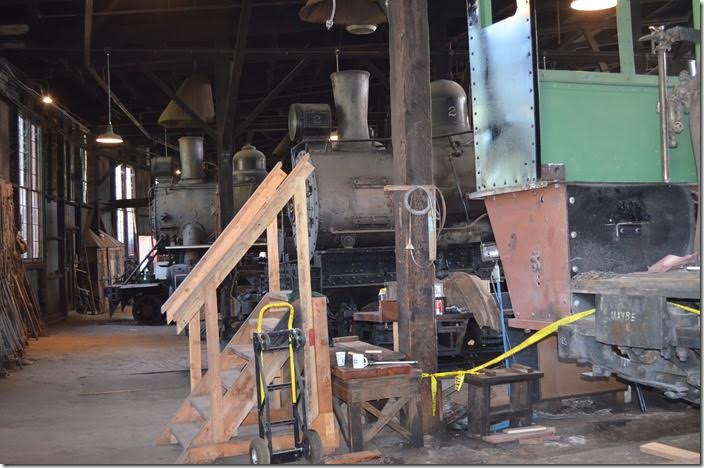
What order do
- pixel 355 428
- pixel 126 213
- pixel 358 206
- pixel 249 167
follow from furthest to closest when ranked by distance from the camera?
pixel 126 213 → pixel 249 167 → pixel 358 206 → pixel 355 428

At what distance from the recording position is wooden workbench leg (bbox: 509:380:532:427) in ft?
18.5

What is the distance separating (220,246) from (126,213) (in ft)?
73.9

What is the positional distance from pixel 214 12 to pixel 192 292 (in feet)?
28.3

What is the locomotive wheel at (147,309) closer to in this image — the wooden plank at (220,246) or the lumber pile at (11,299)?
the lumber pile at (11,299)

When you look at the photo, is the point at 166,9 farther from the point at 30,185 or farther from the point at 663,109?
the point at 663,109

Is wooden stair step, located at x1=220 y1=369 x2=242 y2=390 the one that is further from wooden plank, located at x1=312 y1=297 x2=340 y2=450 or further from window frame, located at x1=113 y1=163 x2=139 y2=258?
window frame, located at x1=113 y1=163 x2=139 y2=258

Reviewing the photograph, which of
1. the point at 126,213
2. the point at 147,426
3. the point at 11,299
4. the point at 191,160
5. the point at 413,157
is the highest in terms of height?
the point at 191,160

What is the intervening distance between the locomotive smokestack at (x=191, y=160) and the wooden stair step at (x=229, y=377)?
519 inches

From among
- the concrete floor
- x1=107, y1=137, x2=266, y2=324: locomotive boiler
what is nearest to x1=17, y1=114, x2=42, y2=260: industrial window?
x1=107, y1=137, x2=266, y2=324: locomotive boiler

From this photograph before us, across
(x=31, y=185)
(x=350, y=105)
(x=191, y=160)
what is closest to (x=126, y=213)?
(x=191, y=160)

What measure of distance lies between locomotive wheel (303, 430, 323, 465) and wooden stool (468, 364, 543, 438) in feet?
4.09

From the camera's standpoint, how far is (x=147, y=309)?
56.0 feet

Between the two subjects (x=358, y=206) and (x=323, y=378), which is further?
(x=358, y=206)

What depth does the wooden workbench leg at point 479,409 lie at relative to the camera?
17.9 feet
